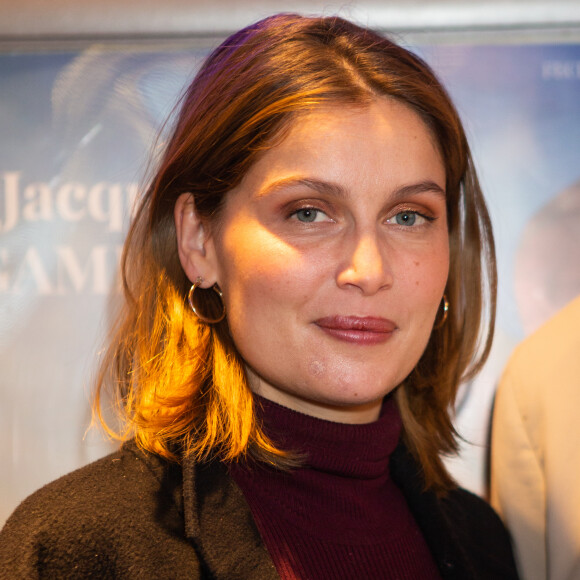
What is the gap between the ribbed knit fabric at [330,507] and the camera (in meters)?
1.31

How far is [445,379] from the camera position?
176 cm

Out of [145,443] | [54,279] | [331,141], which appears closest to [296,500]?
[145,443]

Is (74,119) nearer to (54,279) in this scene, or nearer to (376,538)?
(54,279)

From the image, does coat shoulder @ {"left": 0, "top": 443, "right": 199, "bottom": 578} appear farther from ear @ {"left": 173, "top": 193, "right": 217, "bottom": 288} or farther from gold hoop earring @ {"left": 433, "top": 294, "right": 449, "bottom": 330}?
gold hoop earring @ {"left": 433, "top": 294, "right": 449, "bottom": 330}

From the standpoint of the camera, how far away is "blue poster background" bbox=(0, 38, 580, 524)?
175cm

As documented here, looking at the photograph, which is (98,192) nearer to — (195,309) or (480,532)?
(195,309)

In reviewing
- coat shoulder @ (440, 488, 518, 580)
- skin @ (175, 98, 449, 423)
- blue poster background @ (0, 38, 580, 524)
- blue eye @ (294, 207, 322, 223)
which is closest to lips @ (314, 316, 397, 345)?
skin @ (175, 98, 449, 423)

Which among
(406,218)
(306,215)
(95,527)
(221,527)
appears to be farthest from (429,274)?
(95,527)

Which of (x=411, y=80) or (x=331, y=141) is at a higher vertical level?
(x=411, y=80)

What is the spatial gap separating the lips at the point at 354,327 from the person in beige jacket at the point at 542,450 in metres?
0.51

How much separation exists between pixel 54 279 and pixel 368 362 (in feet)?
2.64

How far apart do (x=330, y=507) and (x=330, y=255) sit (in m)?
0.45

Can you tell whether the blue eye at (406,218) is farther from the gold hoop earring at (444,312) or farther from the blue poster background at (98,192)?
the blue poster background at (98,192)

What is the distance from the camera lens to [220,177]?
1387 millimetres
